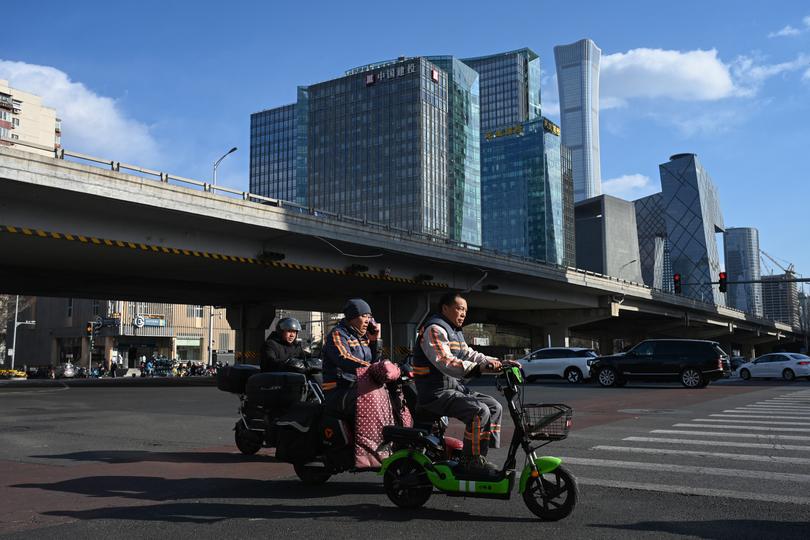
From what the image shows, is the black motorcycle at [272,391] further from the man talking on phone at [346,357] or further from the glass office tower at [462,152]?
the glass office tower at [462,152]

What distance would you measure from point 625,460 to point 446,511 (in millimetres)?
3350

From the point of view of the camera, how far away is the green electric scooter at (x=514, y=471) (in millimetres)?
5230

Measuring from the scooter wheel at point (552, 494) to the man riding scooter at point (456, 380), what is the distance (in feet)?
1.12

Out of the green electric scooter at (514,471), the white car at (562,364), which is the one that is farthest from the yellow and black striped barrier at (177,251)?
the green electric scooter at (514,471)

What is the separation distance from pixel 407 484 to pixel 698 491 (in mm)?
2767

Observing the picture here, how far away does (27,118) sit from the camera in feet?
375

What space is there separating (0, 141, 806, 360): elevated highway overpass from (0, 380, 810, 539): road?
12.2 meters

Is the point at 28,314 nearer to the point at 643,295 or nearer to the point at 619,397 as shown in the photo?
the point at 643,295

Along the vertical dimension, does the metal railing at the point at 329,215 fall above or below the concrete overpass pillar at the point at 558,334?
above

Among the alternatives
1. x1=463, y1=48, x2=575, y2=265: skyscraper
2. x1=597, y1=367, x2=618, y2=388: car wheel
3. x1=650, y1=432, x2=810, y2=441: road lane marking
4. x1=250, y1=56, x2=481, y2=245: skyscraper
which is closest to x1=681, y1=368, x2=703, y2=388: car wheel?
x1=597, y1=367, x2=618, y2=388: car wheel

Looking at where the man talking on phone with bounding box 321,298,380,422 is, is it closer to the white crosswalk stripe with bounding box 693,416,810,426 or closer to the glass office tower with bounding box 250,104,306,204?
the white crosswalk stripe with bounding box 693,416,810,426

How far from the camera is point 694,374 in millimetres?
26125

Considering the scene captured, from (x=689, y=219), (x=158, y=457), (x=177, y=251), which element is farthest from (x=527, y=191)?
(x=158, y=457)

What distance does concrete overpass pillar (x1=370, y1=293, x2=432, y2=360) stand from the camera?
4262cm
